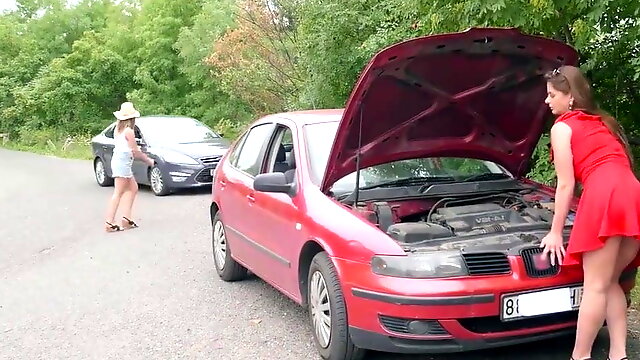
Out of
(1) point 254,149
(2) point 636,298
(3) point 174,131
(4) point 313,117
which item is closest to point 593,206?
(2) point 636,298

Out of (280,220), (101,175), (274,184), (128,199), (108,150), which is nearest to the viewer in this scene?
(274,184)

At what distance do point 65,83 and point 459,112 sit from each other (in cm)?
3720

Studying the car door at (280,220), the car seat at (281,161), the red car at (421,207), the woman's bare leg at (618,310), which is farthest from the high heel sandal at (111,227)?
the woman's bare leg at (618,310)

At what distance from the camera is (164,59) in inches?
1517

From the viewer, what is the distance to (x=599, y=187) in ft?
12.9

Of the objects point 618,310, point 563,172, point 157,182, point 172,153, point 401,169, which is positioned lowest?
point 157,182

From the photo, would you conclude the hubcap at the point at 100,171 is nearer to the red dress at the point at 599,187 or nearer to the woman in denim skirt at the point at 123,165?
the woman in denim skirt at the point at 123,165

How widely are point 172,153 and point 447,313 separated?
405 inches

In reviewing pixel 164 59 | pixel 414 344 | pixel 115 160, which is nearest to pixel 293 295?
pixel 414 344

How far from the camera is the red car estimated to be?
13.3ft

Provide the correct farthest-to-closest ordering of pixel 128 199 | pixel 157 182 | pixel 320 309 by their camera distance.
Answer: pixel 157 182, pixel 128 199, pixel 320 309

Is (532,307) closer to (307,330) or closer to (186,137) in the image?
(307,330)

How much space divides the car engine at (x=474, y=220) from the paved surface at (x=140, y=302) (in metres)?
0.80

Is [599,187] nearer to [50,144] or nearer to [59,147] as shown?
[59,147]
